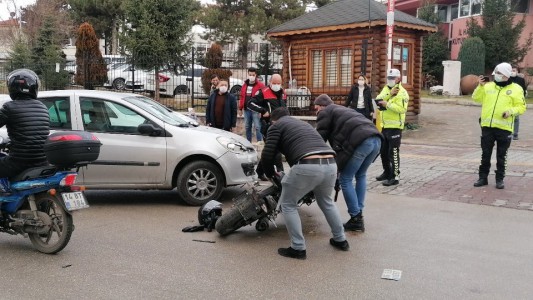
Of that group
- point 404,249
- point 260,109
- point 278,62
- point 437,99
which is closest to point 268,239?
point 404,249

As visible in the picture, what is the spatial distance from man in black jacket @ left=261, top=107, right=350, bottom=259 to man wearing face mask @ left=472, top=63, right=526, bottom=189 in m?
4.30

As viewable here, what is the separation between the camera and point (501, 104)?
8508 mm

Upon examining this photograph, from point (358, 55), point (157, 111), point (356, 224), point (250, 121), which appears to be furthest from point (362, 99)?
point (356, 224)

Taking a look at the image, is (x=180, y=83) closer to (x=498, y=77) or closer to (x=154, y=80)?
(x=154, y=80)

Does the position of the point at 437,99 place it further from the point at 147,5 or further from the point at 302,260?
the point at 302,260

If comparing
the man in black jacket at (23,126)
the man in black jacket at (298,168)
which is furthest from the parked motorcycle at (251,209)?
the man in black jacket at (23,126)

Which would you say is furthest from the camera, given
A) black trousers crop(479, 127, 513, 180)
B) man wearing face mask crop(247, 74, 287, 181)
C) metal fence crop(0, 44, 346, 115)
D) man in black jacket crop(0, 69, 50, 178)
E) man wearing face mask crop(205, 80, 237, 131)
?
metal fence crop(0, 44, 346, 115)

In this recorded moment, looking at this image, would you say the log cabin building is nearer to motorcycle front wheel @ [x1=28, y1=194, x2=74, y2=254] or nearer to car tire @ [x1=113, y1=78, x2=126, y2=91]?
car tire @ [x1=113, y1=78, x2=126, y2=91]

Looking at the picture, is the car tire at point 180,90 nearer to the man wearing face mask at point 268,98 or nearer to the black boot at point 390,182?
the man wearing face mask at point 268,98

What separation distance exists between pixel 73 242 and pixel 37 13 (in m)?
30.3

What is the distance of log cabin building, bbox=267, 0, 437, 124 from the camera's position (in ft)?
54.6

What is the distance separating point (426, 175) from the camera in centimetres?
997

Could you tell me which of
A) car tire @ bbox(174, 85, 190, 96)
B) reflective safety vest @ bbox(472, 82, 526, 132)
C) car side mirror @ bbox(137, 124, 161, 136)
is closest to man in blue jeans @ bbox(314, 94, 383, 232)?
car side mirror @ bbox(137, 124, 161, 136)

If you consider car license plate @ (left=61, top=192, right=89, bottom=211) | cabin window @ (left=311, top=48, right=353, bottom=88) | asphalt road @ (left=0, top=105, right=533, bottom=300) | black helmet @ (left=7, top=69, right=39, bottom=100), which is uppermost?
cabin window @ (left=311, top=48, right=353, bottom=88)
